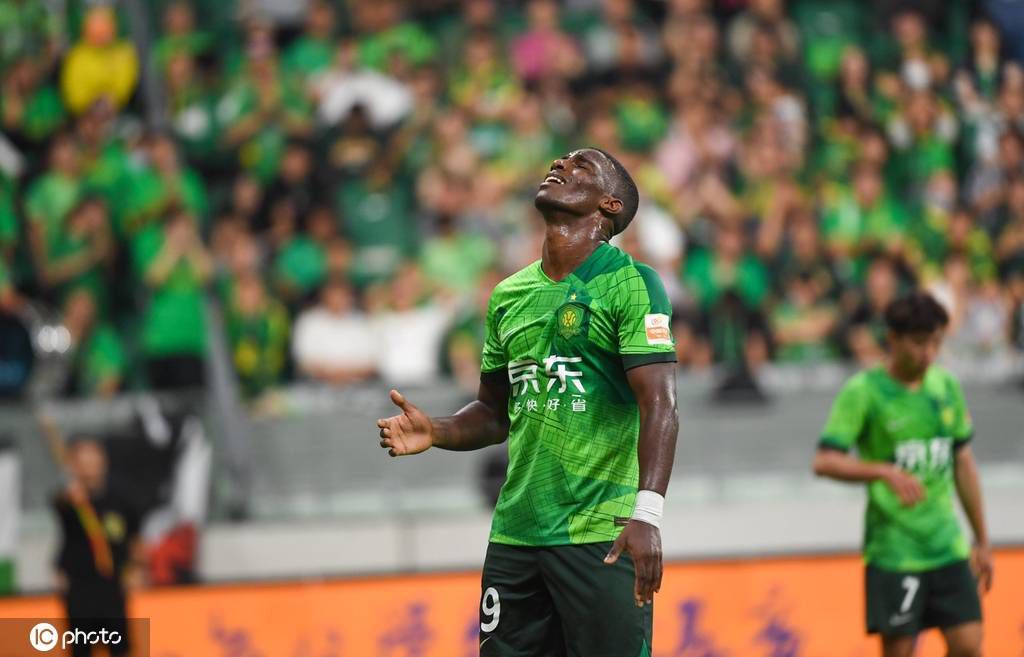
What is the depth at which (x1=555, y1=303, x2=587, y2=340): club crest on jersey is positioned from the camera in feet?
14.3

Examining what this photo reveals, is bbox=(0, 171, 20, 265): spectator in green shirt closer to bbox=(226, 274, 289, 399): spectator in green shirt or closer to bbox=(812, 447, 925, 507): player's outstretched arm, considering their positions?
bbox=(226, 274, 289, 399): spectator in green shirt

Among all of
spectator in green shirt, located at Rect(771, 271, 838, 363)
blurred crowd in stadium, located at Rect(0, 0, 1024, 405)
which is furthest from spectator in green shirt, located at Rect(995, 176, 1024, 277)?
spectator in green shirt, located at Rect(771, 271, 838, 363)

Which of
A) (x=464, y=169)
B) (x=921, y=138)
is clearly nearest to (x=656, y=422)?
(x=464, y=169)

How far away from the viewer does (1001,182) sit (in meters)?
11.8

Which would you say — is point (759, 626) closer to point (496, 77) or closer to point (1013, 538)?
point (1013, 538)

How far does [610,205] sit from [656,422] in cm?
76

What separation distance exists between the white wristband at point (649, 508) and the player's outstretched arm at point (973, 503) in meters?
2.90

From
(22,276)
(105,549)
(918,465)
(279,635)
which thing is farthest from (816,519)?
(22,276)

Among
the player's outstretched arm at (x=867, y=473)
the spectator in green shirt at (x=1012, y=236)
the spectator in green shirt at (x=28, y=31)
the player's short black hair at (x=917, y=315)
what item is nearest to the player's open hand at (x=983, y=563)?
the player's outstretched arm at (x=867, y=473)

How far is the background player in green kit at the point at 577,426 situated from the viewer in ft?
13.9

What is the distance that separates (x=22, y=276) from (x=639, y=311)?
7562mm

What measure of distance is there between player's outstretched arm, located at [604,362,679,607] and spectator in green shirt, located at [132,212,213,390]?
20.5ft

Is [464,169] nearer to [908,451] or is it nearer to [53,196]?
Result: [53,196]

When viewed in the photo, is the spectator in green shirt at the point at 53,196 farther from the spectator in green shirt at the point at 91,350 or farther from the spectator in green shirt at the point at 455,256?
the spectator in green shirt at the point at 455,256
